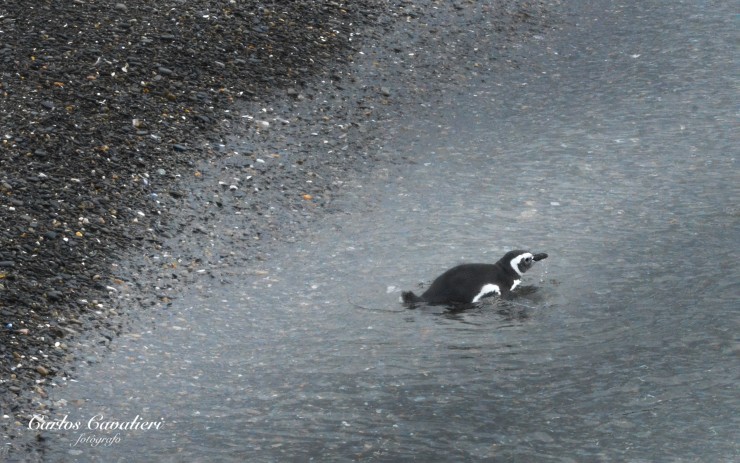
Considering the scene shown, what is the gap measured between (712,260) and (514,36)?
456 centimetres

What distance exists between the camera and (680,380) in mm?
6305

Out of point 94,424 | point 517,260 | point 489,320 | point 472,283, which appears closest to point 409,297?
point 472,283

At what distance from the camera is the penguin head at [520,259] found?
741cm

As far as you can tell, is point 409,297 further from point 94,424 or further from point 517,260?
point 94,424

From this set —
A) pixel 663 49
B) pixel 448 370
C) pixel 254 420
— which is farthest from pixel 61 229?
pixel 663 49

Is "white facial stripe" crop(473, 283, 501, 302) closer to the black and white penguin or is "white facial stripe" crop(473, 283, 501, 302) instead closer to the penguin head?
the black and white penguin

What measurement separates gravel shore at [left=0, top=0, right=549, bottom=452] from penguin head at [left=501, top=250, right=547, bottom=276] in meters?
1.84

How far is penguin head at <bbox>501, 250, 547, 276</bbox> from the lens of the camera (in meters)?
7.41

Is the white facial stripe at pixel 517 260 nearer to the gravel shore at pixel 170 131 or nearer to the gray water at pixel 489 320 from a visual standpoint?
the gray water at pixel 489 320

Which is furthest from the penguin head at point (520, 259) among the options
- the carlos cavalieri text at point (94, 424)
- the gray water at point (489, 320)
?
the carlos cavalieri text at point (94, 424)

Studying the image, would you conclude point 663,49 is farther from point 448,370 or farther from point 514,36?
point 448,370

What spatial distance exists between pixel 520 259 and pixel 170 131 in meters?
3.54

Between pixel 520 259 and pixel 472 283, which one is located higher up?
pixel 520 259

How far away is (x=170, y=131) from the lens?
9.28 meters
